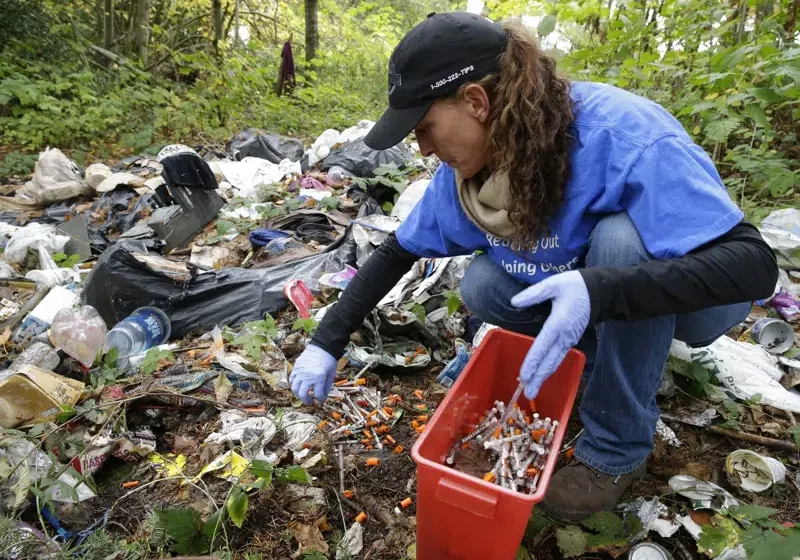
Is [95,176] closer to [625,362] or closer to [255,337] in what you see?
[255,337]

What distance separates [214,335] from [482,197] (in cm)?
185

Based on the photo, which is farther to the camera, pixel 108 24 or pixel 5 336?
pixel 108 24

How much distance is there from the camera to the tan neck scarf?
140cm

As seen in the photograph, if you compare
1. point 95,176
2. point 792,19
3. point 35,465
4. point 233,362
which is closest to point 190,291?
point 233,362

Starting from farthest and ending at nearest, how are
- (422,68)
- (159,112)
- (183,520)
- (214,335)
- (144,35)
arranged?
(144,35) < (159,112) < (214,335) < (183,520) < (422,68)

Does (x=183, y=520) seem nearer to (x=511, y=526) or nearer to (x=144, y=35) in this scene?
(x=511, y=526)

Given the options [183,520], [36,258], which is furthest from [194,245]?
[183,520]

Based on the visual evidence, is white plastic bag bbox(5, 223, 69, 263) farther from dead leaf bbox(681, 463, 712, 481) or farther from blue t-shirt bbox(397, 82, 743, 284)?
dead leaf bbox(681, 463, 712, 481)

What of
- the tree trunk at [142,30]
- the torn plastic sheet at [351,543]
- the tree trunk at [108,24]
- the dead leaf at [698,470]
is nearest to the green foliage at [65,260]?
the torn plastic sheet at [351,543]

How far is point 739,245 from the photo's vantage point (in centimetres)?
119

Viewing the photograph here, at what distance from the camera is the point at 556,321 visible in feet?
4.12

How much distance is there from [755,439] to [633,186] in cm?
118

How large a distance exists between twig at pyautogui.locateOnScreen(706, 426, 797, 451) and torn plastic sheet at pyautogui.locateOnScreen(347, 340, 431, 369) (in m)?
1.16

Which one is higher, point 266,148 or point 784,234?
point 784,234
